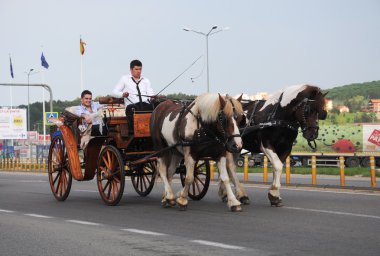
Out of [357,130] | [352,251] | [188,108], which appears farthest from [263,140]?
[357,130]

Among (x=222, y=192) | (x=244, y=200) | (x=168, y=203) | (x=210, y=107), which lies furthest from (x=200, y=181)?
(x=210, y=107)

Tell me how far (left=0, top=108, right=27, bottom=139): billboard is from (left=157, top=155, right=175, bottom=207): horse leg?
172 ft

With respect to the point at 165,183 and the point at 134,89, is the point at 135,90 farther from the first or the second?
the point at 165,183

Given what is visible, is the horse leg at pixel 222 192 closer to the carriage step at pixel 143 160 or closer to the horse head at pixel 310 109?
the carriage step at pixel 143 160

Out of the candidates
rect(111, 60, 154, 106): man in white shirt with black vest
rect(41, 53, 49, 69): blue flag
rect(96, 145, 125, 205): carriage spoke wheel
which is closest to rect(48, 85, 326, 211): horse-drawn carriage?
rect(96, 145, 125, 205): carriage spoke wheel

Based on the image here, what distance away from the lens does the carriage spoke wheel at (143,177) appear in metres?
15.2

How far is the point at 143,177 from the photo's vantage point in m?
17.1

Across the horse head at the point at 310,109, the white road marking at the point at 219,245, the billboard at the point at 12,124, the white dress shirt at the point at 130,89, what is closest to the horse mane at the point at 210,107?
the horse head at the point at 310,109

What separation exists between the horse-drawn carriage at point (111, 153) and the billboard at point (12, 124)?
4996 centimetres

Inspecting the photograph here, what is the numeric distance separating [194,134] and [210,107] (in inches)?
26.9

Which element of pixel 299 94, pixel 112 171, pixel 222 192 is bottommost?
pixel 222 192

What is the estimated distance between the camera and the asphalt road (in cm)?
886

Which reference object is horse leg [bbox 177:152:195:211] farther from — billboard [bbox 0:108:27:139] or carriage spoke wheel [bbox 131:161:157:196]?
billboard [bbox 0:108:27:139]

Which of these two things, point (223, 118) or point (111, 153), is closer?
point (223, 118)
